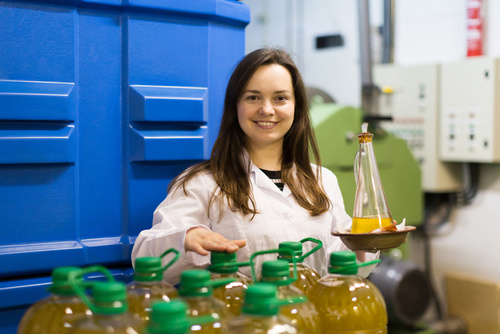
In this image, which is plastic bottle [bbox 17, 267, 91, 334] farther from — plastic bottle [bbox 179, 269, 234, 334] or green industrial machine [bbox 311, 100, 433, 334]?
green industrial machine [bbox 311, 100, 433, 334]

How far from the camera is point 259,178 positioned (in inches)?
60.5

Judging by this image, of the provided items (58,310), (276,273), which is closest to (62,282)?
(58,310)

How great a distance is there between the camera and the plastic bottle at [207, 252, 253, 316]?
36.7 inches

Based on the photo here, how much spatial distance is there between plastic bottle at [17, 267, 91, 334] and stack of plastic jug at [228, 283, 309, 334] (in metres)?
A: 0.22

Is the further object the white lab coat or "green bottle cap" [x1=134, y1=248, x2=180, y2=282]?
the white lab coat

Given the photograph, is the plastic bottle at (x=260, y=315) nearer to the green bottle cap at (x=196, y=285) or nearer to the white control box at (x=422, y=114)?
the green bottle cap at (x=196, y=285)

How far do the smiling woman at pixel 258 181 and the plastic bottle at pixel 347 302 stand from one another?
427 millimetres

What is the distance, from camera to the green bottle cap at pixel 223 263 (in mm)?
967

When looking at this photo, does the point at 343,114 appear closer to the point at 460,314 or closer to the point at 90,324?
the point at 460,314

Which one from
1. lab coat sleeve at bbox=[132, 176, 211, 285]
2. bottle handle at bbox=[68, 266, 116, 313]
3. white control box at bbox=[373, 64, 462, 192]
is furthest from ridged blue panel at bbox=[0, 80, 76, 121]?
white control box at bbox=[373, 64, 462, 192]

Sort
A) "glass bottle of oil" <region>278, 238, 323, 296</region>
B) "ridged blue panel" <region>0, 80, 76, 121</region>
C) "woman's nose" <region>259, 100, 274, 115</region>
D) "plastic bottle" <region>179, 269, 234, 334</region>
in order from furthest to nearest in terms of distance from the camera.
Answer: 1. "woman's nose" <region>259, 100, 274, 115</region>
2. "ridged blue panel" <region>0, 80, 76, 121</region>
3. "glass bottle of oil" <region>278, 238, 323, 296</region>
4. "plastic bottle" <region>179, 269, 234, 334</region>

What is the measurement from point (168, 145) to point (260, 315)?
33.2 inches

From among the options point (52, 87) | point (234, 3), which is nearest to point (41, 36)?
point (52, 87)

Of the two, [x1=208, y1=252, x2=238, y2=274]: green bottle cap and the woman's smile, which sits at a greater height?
the woman's smile
